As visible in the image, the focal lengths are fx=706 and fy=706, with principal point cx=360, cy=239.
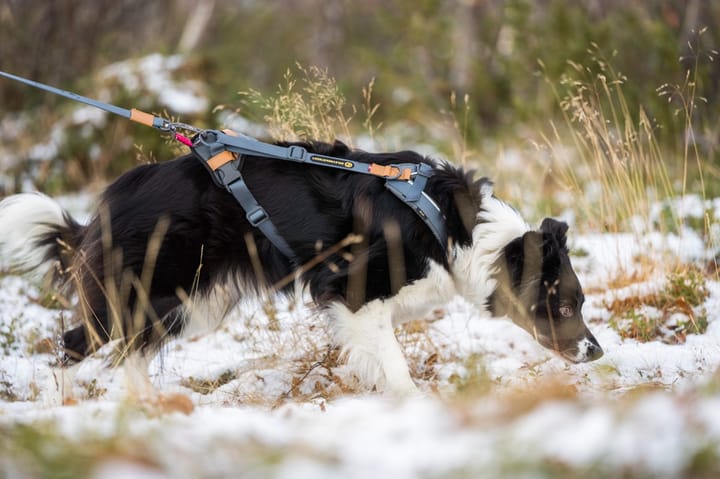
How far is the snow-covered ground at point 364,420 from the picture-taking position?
1598 millimetres

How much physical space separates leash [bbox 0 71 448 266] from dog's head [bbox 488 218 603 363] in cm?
38

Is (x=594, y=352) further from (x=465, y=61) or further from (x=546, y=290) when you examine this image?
(x=465, y=61)

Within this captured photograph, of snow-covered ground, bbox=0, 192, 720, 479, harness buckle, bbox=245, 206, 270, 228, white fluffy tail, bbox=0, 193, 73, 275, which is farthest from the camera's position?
white fluffy tail, bbox=0, 193, 73, 275

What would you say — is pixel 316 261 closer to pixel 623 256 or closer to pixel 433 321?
pixel 433 321

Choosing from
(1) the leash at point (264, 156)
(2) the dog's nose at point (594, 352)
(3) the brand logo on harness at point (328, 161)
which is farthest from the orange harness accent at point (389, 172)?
(2) the dog's nose at point (594, 352)

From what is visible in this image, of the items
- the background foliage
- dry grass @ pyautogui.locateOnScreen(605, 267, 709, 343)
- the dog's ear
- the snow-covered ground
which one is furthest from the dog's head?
the background foliage

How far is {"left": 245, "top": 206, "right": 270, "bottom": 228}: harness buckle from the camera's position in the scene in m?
3.34

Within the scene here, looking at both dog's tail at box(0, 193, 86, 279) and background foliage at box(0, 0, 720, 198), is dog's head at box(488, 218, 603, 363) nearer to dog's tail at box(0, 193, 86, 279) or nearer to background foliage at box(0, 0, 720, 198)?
background foliage at box(0, 0, 720, 198)

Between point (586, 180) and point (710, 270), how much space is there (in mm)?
2276

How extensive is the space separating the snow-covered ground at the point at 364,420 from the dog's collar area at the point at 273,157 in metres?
0.78

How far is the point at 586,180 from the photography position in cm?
699

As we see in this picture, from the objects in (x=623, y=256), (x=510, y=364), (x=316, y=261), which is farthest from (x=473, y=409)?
(x=623, y=256)

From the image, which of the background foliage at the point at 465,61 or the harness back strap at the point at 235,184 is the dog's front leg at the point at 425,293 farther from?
the background foliage at the point at 465,61

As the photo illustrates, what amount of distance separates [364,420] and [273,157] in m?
1.88
